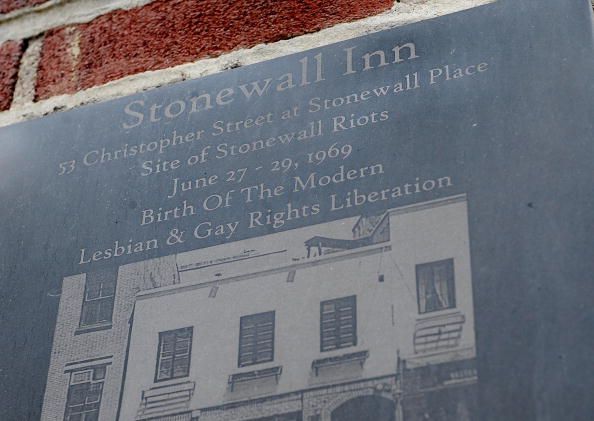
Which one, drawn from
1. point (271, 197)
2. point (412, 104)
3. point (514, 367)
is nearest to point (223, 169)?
point (271, 197)

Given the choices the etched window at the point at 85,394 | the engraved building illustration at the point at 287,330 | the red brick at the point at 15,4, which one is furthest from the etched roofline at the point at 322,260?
the red brick at the point at 15,4

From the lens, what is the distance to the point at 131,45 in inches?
69.6

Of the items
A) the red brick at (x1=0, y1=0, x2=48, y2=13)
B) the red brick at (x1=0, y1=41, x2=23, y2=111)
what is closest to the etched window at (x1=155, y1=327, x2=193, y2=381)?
the red brick at (x1=0, y1=41, x2=23, y2=111)

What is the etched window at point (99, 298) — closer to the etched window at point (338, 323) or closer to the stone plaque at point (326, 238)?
the stone plaque at point (326, 238)

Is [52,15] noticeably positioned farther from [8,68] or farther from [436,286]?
[436,286]

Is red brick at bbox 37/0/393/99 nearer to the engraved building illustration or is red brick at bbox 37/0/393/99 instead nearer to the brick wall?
the brick wall

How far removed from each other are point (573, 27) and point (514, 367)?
463mm

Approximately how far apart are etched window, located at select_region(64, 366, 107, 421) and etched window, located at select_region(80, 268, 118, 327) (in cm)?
7

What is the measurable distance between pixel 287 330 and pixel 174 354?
0.43 feet

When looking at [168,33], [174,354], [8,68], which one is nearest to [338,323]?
[174,354]

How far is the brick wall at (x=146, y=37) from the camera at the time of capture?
165 centimetres

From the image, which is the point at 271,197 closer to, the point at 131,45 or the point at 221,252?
the point at 221,252

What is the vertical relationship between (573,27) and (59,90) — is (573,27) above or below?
below

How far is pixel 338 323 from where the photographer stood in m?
1.30
